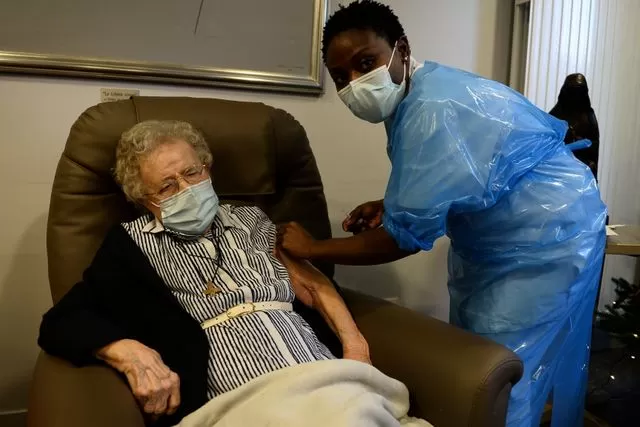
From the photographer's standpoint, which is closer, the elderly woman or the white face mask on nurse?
the elderly woman

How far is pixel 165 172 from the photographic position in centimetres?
126

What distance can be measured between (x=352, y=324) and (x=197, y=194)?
0.46m

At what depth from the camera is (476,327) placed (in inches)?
51.6

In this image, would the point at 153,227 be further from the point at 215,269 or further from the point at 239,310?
the point at 239,310

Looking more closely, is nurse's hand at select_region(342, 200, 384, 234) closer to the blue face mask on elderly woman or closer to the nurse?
the nurse

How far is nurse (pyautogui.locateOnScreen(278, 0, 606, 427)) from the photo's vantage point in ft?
3.68

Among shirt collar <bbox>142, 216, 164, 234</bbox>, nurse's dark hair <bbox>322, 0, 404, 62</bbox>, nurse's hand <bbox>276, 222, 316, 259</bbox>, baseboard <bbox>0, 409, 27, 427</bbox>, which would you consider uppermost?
nurse's dark hair <bbox>322, 0, 404, 62</bbox>

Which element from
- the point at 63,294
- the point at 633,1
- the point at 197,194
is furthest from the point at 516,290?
the point at 633,1

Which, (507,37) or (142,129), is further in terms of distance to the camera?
A: (507,37)

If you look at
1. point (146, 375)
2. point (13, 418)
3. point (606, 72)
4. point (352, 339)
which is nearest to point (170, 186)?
point (146, 375)

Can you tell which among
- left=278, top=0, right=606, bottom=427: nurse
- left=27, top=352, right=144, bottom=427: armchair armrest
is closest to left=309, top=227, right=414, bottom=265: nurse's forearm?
left=278, top=0, right=606, bottom=427: nurse

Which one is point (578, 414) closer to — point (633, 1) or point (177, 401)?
point (177, 401)

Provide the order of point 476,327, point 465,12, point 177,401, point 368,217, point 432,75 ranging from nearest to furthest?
point 177,401
point 432,75
point 476,327
point 368,217
point 465,12

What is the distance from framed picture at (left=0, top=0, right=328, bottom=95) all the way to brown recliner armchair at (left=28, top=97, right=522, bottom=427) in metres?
0.25
